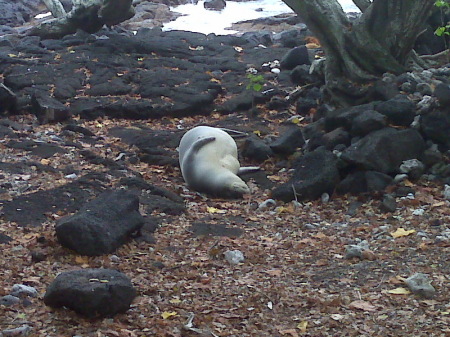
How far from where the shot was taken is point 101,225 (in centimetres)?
512

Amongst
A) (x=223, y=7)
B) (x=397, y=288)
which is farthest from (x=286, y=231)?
(x=223, y=7)

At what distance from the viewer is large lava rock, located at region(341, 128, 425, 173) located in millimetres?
6828

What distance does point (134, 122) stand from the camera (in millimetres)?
10203

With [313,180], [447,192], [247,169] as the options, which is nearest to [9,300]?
[313,180]

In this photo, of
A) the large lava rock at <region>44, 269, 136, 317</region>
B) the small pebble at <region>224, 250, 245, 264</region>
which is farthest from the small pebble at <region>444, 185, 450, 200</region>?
the large lava rock at <region>44, 269, 136, 317</region>

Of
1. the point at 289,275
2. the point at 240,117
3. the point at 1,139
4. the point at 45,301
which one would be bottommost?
the point at 240,117

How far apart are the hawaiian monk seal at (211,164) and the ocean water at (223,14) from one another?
1272 centimetres

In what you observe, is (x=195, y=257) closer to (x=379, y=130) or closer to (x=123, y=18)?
(x=379, y=130)

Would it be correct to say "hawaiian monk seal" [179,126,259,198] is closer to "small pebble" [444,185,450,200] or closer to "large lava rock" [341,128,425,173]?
"large lava rock" [341,128,425,173]

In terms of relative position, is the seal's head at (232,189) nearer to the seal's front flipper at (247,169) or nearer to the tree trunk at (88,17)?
the seal's front flipper at (247,169)

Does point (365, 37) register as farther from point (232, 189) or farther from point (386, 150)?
point (232, 189)

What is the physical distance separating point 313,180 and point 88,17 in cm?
943

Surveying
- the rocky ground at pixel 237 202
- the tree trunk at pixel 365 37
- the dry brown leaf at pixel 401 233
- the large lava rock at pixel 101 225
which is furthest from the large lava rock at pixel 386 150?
the large lava rock at pixel 101 225

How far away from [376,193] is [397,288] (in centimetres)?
225
